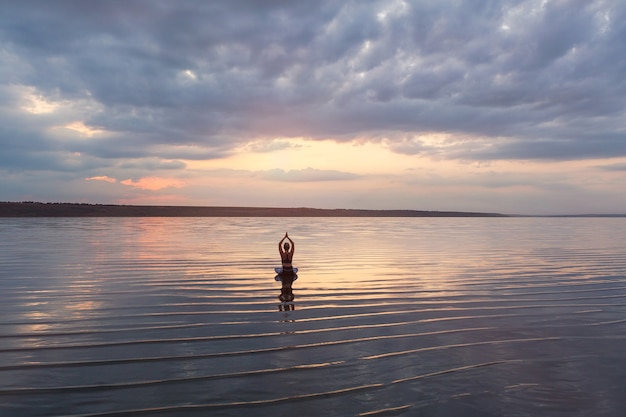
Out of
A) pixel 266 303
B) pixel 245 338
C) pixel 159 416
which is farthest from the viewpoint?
pixel 266 303

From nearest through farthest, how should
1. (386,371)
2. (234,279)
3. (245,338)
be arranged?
(386,371)
(245,338)
(234,279)

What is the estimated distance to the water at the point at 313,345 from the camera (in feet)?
23.2

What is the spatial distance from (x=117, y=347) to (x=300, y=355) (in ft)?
12.0

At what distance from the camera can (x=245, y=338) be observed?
34.1ft

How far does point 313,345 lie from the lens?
986 centimetres

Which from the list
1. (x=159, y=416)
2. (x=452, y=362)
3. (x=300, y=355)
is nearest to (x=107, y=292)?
(x=300, y=355)

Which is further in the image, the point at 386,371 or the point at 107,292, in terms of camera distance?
the point at 107,292

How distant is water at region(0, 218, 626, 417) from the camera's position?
707cm

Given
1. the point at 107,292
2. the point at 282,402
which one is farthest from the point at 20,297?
the point at 282,402

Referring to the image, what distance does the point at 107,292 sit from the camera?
1603 centimetres

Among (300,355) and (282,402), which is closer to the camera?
(282,402)

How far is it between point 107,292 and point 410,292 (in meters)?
10.0

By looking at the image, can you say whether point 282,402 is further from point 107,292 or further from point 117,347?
point 107,292

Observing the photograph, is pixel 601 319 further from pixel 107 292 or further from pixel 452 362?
pixel 107 292
